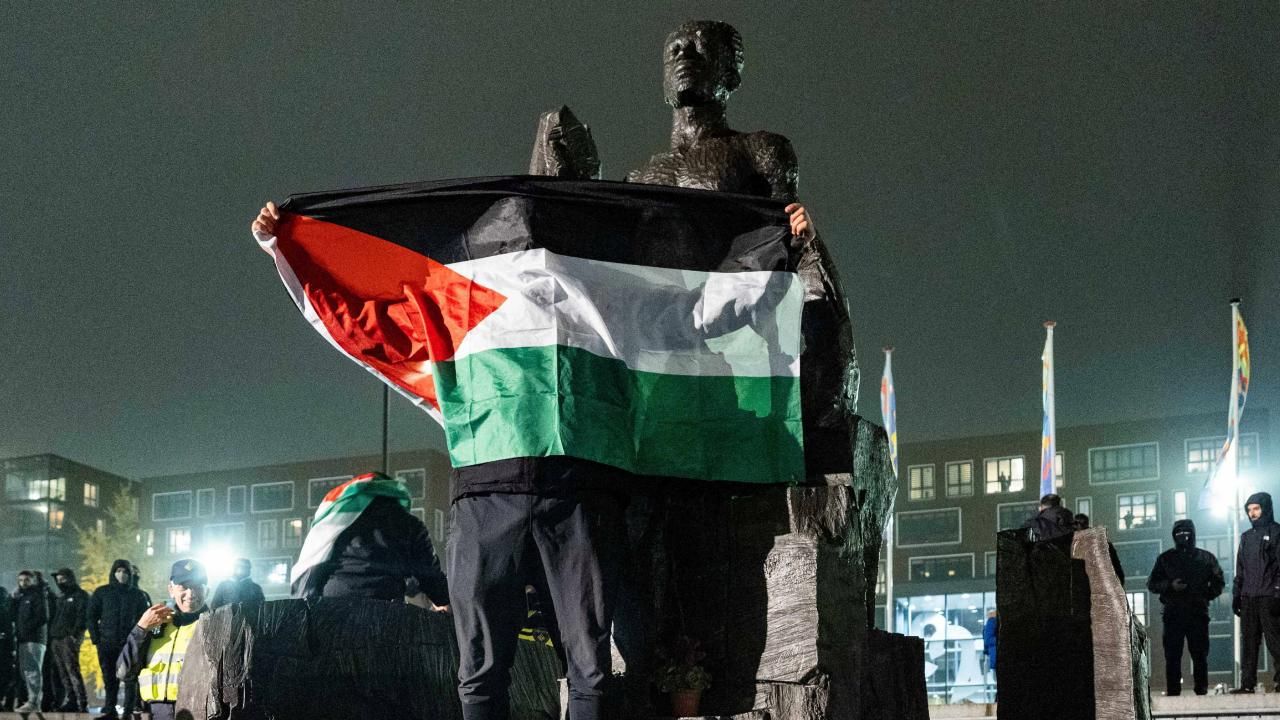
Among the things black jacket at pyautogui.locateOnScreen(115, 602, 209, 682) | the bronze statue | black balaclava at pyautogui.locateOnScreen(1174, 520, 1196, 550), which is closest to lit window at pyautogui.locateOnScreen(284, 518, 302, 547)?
black balaclava at pyautogui.locateOnScreen(1174, 520, 1196, 550)

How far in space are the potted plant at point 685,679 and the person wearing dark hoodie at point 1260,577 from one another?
357 inches

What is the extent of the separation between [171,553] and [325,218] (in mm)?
78507

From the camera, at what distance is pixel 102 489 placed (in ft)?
267

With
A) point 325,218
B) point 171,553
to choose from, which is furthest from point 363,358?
point 171,553

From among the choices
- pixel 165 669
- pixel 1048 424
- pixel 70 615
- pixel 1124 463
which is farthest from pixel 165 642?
pixel 1124 463

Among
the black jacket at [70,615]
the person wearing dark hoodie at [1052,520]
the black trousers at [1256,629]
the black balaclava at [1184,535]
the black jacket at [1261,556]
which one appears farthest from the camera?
the black jacket at [70,615]

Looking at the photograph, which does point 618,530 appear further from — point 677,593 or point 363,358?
point 363,358

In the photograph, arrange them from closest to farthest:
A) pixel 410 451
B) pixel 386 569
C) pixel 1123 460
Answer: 1. pixel 386 569
2. pixel 1123 460
3. pixel 410 451

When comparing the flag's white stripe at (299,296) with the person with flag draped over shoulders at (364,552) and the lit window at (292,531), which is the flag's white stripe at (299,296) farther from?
the lit window at (292,531)

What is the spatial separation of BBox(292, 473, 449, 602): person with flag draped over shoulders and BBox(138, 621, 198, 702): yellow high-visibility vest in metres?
1.01

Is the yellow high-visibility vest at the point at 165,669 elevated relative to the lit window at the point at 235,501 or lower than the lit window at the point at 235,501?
lower

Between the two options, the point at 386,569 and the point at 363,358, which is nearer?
the point at 363,358

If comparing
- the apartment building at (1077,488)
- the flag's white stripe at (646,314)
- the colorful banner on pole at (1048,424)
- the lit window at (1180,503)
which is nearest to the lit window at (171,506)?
the apartment building at (1077,488)

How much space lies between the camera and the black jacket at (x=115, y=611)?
16.5 metres
